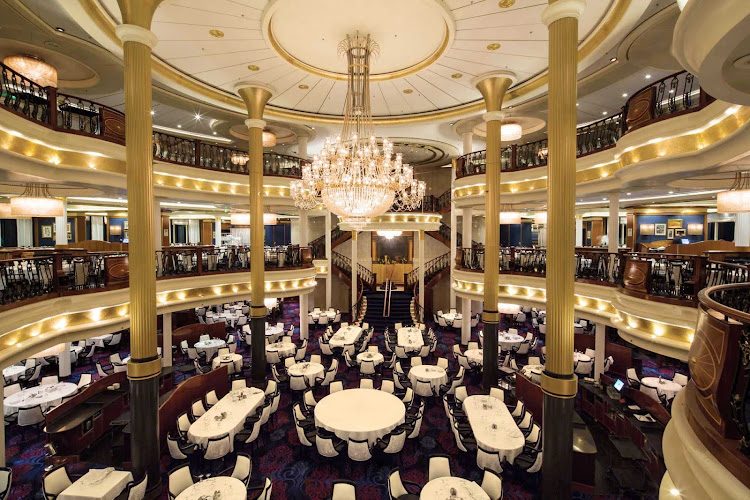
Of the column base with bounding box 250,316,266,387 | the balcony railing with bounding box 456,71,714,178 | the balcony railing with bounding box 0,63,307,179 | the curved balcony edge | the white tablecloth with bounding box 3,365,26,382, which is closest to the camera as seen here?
the curved balcony edge

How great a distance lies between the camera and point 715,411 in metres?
2.30

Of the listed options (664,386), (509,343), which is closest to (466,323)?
(509,343)

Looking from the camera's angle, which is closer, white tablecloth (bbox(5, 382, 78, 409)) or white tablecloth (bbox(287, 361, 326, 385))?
white tablecloth (bbox(5, 382, 78, 409))

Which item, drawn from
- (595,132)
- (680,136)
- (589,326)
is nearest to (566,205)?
(680,136)

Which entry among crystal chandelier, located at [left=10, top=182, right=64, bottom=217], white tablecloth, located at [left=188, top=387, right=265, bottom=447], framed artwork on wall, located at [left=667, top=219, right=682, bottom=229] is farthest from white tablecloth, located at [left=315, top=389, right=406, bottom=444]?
framed artwork on wall, located at [left=667, top=219, right=682, bottom=229]

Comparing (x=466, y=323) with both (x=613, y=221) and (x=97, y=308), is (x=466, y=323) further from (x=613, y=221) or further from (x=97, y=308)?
(x=97, y=308)

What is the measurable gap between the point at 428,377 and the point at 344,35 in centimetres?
810

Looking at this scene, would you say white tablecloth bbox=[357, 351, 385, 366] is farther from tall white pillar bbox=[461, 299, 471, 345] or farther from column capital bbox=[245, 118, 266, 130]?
column capital bbox=[245, 118, 266, 130]

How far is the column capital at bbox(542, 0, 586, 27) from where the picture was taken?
4.79 metres

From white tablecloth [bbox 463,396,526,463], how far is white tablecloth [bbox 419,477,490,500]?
3.50ft

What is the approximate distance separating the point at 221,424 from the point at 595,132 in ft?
35.6

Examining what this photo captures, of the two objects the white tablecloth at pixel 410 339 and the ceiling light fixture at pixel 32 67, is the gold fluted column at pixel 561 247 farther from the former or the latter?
the ceiling light fixture at pixel 32 67

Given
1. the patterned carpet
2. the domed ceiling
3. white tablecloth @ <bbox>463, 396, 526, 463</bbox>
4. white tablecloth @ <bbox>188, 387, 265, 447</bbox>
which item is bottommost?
the patterned carpet

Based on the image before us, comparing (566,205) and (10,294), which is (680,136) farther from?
(10,294)
